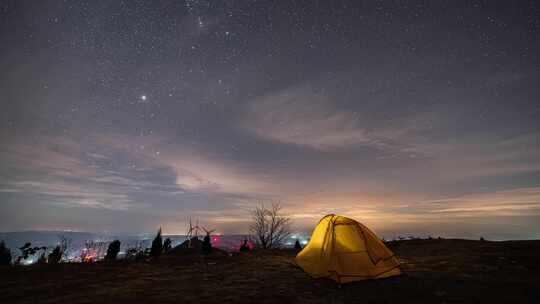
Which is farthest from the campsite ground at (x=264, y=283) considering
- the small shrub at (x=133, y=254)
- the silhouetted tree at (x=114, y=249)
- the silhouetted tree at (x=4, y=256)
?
the silhouetted tree at (x=4, y=256)

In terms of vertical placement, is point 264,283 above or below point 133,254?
above

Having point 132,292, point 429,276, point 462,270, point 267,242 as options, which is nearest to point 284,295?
point 132,292

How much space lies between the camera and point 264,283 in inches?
369

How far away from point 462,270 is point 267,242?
1643 inches

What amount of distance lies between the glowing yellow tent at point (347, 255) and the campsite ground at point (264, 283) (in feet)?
1.10

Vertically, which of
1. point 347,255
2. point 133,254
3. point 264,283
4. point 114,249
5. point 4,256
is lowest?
point 133,254

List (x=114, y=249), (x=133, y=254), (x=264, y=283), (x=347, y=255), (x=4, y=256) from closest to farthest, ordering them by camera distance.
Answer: (x=264, y=283)
(x=347, y=255)
(x=4, y=256)
(x=114, y=249)
(x=133, y=254)

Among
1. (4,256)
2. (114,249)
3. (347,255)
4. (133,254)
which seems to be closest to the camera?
(347,255)

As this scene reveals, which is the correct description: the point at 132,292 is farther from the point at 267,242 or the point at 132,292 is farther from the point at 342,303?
the point at 267,242

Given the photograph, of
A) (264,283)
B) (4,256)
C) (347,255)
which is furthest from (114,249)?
(347,255)

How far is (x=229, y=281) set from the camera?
980 centimetres

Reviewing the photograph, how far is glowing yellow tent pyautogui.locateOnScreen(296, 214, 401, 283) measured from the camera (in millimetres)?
9500

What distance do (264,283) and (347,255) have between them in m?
3.19

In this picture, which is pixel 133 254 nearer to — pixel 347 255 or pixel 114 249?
pixel 114 249
